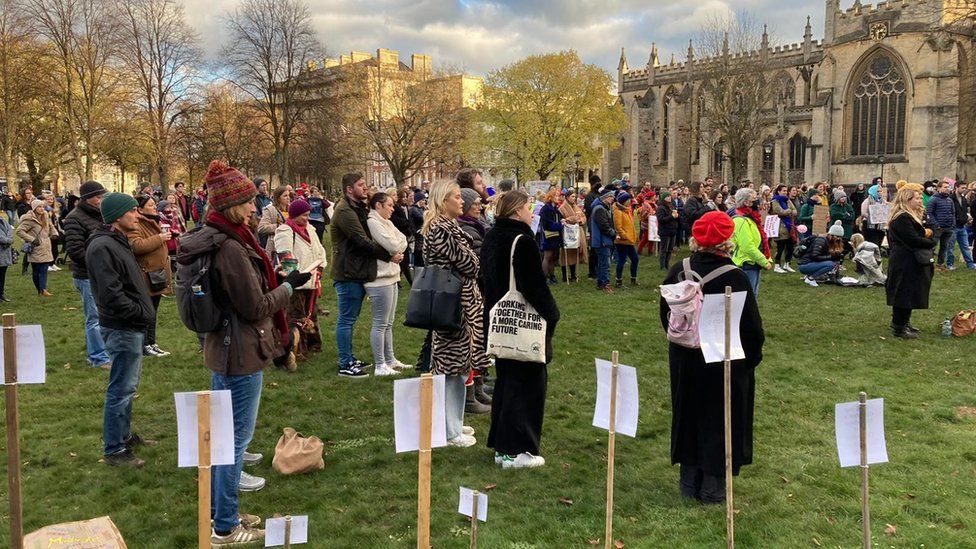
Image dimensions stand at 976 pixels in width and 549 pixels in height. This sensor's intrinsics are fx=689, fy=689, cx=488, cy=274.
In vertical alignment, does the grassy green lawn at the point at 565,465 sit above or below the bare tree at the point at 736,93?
below

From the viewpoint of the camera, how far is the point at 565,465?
521cm

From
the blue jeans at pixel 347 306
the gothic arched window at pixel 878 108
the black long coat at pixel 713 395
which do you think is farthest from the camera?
the gothic arched window at pixel 878 108

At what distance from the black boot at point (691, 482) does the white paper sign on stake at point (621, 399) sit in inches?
59.1

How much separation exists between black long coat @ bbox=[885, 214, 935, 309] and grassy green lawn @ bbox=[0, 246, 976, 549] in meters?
0.62

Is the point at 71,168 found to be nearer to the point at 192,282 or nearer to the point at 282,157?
the point at 282,157

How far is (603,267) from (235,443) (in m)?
10.1

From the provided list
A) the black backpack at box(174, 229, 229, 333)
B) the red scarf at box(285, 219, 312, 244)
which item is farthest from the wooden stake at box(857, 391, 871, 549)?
the red scarf at box(285, 219, 312, 244)

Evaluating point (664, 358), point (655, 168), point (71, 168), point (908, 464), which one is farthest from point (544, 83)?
point (908, 464)

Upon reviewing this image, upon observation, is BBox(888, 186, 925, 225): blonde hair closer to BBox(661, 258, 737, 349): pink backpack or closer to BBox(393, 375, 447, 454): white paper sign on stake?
BBox(661, 258, 737, 349): pink backpack

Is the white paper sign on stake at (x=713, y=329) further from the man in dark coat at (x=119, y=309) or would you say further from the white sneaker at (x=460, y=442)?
the man in dark coat at (x=119, y=309)

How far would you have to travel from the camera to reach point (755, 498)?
15.1 feet

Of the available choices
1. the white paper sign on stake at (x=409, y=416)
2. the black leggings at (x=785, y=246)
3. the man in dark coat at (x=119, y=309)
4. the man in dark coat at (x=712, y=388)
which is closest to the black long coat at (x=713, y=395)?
the man in dark coat at (x=712, y=388)

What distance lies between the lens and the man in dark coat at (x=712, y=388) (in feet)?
14.2

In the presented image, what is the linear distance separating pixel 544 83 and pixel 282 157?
20185mm
